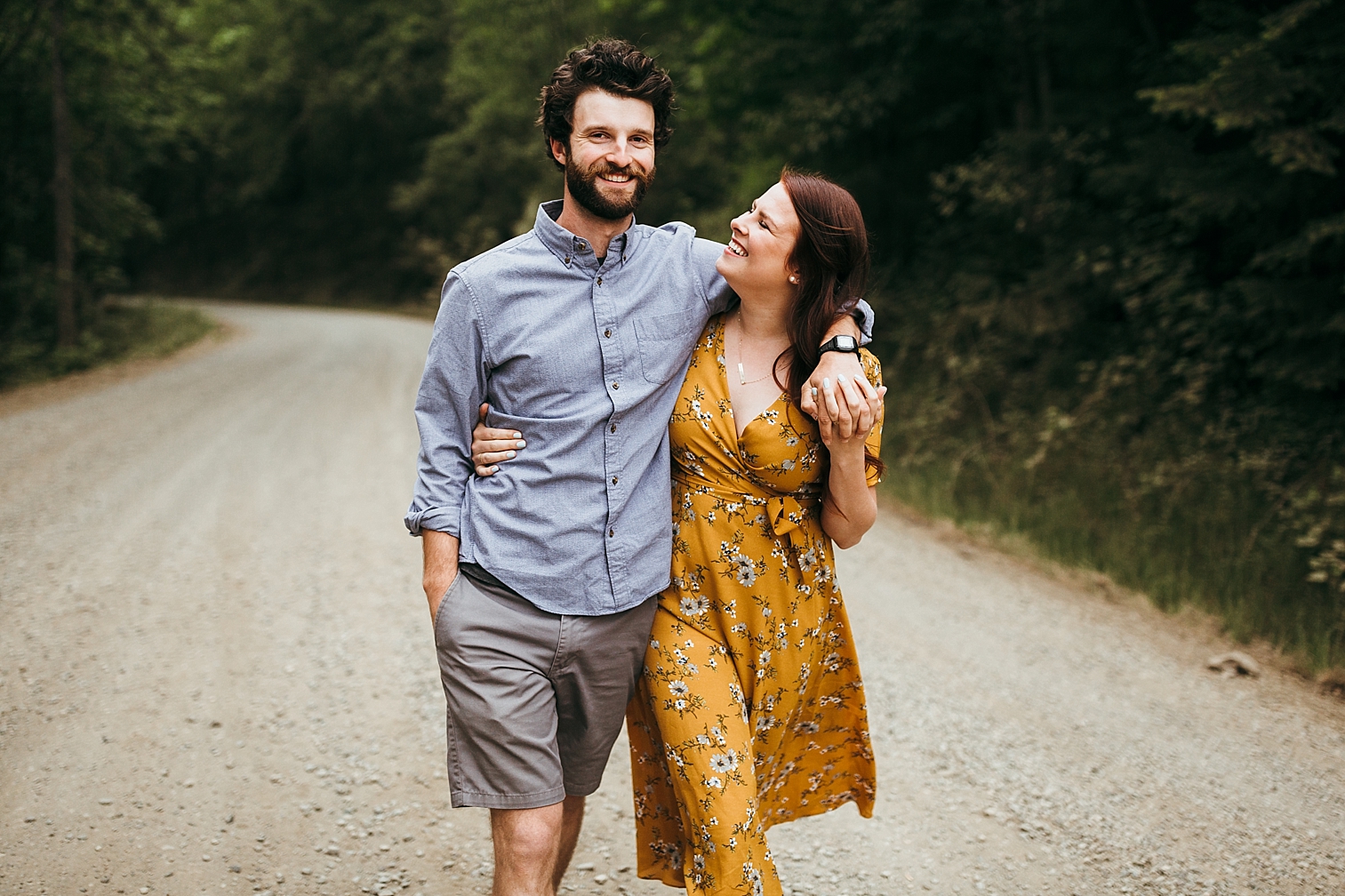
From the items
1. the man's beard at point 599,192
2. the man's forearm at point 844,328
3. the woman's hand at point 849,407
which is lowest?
the woman's hand at point 849,407

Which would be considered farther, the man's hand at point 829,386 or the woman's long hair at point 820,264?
the woman's long hair at point 820,264

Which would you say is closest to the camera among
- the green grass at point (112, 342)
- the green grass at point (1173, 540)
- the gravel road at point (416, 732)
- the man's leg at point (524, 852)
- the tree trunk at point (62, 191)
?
the man's leg at point (524, 852)

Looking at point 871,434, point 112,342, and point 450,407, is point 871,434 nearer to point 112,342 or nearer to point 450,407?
point 450,407

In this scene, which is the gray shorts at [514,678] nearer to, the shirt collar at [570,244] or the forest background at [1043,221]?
the shirt collar at [570,244]

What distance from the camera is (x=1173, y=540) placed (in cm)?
636

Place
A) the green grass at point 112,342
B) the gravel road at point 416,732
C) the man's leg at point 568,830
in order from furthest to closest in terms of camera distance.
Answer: the green grass at point 112,342 < the gravel road at point 416,732 < the man's leg at point 568,830

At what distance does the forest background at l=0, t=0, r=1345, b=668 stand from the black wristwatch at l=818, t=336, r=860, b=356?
2.90ft

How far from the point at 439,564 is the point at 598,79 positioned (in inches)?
47.2

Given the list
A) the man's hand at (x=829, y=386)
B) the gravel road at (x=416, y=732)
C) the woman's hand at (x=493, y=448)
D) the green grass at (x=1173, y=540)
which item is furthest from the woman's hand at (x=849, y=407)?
the green grass at (x=1173, y=540)

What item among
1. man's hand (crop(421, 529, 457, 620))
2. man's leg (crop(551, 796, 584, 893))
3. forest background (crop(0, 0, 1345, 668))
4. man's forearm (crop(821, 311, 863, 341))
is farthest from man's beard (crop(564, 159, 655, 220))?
man's leg (crop(551, 796, 584, 893))

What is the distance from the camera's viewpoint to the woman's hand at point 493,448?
7.72ft

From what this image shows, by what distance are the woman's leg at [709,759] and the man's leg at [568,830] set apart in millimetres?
390

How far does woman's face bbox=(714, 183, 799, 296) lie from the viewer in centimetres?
238

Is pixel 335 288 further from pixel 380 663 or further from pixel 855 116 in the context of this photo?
pixel 380 663
